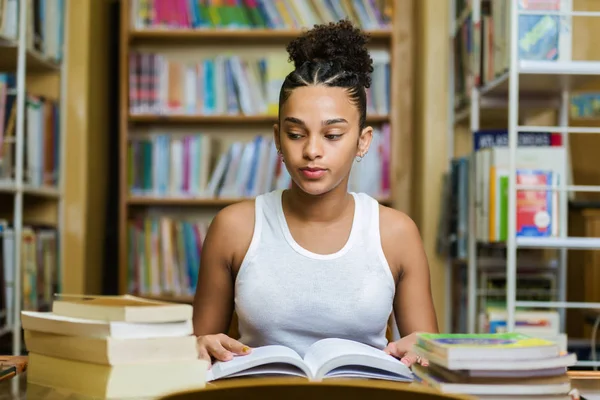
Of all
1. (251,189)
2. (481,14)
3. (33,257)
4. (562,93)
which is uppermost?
(481,14)

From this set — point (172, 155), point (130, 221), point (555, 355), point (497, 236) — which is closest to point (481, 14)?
point (497, 236)

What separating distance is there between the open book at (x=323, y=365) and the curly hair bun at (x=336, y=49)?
647mm

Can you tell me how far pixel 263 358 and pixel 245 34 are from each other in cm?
268

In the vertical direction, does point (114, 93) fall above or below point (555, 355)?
above

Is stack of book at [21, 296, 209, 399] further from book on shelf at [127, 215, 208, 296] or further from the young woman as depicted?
book on shelf at [127, 215, 208, 296]

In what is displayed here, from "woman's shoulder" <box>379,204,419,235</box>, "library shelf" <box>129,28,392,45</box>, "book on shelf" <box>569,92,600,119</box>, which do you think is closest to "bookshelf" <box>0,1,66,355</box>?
"library shelf" <box>129,28,392,45</box>

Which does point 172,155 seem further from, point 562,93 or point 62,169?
point 562,93

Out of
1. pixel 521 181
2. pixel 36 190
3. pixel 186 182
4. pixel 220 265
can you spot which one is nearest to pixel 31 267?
pixel 36 190

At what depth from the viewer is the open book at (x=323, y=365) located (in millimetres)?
999

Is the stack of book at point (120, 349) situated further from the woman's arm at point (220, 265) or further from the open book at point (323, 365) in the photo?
the woman's arm at point (220, 265)

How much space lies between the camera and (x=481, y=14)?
9.68ft

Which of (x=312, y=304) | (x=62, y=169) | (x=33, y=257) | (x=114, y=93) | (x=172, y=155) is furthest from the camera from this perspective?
(x=114, y=93)

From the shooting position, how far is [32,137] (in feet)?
9.79

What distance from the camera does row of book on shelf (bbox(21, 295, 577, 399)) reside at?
2.89ft
